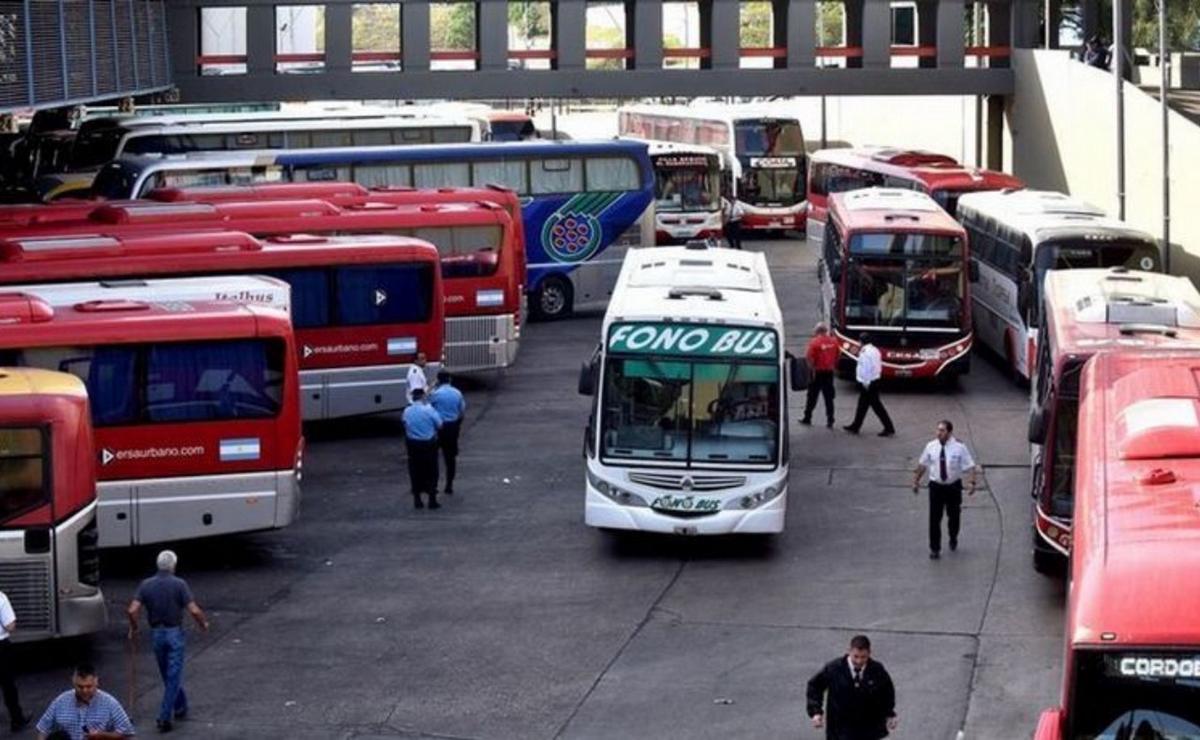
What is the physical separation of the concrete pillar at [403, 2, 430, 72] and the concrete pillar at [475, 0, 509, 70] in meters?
1.21

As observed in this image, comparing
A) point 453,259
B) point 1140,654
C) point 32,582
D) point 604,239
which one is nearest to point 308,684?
point 32,582

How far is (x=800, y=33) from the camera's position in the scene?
55.7 metres

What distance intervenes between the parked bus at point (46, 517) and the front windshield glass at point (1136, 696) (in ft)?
33.6

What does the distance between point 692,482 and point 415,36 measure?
105ft

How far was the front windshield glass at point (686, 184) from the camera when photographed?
52875 mm

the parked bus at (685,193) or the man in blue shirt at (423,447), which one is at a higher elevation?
the parked bus at (685,193)

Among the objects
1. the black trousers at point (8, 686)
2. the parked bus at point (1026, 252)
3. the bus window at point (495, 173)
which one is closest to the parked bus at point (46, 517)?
the black trousers at point (8, 686)

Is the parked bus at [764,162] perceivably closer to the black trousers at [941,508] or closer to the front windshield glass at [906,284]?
the front windshield glass at [906,284]

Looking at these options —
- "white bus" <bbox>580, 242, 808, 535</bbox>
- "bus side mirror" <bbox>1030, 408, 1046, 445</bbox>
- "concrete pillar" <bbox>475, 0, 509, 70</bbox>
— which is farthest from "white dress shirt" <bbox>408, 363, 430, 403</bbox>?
"concrete pillar" <bbox>475, 0, 509, 70</bbox>

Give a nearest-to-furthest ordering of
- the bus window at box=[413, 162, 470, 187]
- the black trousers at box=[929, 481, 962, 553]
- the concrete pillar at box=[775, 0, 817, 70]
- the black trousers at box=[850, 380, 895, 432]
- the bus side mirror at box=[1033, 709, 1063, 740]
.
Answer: the bus side mirror at box=[1033, 709, 1063, 740] → the black trousers at box=[929, 481, 962, 553] → the black trousers at box=[850, 380, 895, 432] → the bus window at box=[413, 162, 470, 187] → the concrete pillar at box=[775, 0, 817, 70]

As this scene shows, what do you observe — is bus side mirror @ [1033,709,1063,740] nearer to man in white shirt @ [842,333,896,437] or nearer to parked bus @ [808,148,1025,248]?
man in white shirt @ [842,333,896,437]

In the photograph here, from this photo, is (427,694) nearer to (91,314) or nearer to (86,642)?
(86,642)

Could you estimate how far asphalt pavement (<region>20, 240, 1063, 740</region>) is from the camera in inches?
750

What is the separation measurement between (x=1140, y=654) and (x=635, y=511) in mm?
12463
